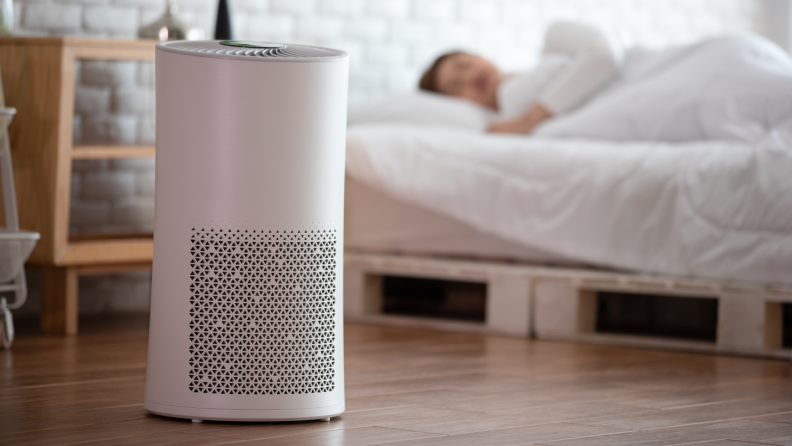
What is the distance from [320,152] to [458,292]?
5.41 feet

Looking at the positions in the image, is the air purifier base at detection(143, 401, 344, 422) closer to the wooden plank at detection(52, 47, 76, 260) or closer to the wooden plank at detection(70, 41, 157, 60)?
the wooden plank at detection(52, 47, 76, 260)

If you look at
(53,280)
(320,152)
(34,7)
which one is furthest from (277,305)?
(34,7)

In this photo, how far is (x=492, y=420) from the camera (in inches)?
59.0

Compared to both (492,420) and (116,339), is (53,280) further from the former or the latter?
(492,420)

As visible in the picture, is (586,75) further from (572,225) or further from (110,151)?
(110,151)

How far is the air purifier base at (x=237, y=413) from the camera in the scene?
139cm

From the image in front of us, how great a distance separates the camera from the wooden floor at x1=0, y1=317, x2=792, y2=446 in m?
1.37

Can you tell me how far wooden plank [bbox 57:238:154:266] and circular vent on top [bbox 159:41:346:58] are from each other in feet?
3.12

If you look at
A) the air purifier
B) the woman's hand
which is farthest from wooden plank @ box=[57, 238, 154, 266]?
the woman's hand

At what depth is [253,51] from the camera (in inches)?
55.7

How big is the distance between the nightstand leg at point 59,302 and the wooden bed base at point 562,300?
2.43ft

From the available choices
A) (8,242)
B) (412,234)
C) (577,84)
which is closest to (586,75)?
(577,84)

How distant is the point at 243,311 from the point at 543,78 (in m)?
2.14

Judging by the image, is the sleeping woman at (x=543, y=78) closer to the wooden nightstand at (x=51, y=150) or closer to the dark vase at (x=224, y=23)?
the dark vase at (x=224, y=23)
